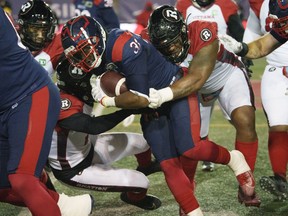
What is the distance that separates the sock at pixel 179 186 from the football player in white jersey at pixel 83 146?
0.29 m

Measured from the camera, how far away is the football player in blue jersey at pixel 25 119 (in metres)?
2.80

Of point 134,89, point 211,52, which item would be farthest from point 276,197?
point 134,89

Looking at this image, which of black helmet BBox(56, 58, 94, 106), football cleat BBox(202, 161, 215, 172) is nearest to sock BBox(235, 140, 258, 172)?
football cleat BBox(202, 161, 215, 172)

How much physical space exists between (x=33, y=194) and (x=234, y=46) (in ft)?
5.62

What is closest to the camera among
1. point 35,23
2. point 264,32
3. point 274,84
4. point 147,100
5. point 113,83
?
point 147,100

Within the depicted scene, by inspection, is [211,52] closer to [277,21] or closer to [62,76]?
[277,21]

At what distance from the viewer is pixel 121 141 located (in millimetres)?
3881

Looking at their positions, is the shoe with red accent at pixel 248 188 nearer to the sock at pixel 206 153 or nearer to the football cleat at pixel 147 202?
the sock at pixel 206 153

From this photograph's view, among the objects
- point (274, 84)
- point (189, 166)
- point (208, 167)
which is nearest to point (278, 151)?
point (274, 84)

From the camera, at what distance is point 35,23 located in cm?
371

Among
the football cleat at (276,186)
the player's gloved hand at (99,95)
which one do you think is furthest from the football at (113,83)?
the football cleat at (276,186)

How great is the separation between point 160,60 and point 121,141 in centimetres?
71

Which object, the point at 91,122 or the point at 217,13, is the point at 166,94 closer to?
the point at 91,122

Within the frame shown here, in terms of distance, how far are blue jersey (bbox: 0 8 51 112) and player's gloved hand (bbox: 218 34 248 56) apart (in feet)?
4.72
